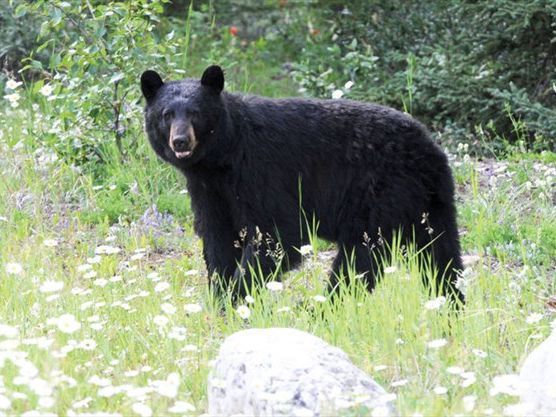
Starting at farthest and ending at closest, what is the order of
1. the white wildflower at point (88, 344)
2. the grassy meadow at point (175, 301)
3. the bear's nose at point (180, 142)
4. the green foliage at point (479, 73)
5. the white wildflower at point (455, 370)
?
the green foliage at point (479, 73) → the bear's nose at point (180, 142) → the white wildflower at point (88, 344) → the grassy meadow at point (175, 301) → the white wildflower at point (455, 370)

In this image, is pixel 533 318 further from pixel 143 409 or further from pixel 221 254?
pixel 221 254

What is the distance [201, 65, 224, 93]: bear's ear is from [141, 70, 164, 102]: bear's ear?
0.23 meters

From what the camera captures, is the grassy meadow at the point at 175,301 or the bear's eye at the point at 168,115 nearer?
the grassy meadow at the point at 175,301

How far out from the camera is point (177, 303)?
5.61 metres

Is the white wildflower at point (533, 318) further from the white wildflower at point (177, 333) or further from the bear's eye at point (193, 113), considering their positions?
the bear's eye at point (193, 113)

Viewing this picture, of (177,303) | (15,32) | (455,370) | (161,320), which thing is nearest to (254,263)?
(177,303)

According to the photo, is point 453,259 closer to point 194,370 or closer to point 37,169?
point 194,370

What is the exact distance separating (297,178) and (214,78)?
0.69 meters

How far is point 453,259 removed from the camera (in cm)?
611

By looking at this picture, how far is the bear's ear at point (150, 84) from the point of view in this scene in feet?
19.5

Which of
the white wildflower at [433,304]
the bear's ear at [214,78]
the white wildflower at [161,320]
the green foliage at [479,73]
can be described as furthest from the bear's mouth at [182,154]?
the green foliage at [479,73]

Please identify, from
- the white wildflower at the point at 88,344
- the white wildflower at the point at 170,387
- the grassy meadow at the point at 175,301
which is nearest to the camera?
the white wildflower at the point at 170,387

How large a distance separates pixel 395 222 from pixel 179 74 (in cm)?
259

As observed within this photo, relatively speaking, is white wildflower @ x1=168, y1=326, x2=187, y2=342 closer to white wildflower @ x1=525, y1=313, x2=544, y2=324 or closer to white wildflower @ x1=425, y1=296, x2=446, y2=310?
white wildflower @ x1=425, y1=296, x2=446, y2=310
